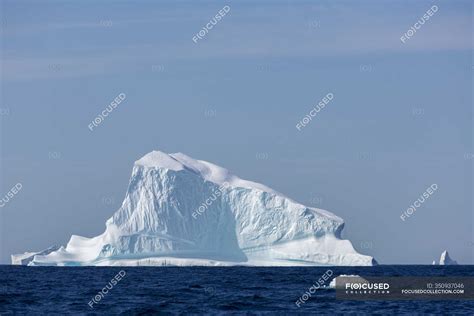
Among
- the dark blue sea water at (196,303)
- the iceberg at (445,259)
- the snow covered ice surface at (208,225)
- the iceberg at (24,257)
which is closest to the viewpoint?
the dark blue sea water at (196,303)

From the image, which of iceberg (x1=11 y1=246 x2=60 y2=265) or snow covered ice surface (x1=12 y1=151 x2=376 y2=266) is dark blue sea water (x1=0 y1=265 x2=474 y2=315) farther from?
iceberg (x1=11 y1=246 x2=60 y2=265)

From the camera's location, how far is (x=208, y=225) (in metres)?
93.3

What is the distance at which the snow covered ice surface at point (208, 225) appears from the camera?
89.9 m

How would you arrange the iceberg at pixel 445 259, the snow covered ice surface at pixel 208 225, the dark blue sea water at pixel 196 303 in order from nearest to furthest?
1. the dark blue sea water at pixel 196 303
2. the snow covered ice surface at pixel 208 225
3. the iceberg at pixel 445 259

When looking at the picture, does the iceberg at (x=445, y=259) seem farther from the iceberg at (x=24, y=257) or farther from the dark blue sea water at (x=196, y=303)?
the dark blue sea water at (x=196, y=303)

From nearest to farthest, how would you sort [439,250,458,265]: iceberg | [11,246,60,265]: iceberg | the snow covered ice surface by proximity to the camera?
the snow covered ice surface
[11,246,60,265]: iceberg
[439,250,458,265]: iceberg

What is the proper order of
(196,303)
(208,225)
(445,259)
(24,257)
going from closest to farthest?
(196,303) < (208,225) < (24,257) < (445,259)

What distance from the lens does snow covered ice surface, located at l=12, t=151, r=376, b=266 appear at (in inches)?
3541

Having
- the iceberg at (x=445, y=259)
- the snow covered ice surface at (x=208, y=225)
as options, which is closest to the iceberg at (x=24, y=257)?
the snow covered ice surface at (x=208, y=225)

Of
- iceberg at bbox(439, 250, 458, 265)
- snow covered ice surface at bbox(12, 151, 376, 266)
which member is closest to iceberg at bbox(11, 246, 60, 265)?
snow covered ice surface at bbox(12, 151, 376, 266)

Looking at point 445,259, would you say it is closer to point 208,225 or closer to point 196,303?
point 208,225

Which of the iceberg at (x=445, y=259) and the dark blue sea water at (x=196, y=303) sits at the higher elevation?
the iceberg at (x=445, y=259)

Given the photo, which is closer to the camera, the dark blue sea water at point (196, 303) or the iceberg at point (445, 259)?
the dark blue sea water at point (196, 303)

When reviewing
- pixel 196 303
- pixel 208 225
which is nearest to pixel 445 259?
pixel 208 225
